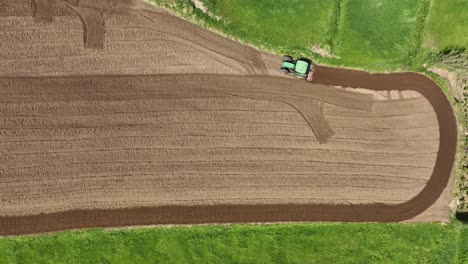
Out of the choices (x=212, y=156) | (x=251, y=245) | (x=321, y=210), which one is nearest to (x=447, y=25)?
(x=321, y=210)

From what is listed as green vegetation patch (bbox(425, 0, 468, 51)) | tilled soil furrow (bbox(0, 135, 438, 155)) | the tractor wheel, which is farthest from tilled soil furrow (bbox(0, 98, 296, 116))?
green vegetation patch (bbox(425, 0, 468, 51))

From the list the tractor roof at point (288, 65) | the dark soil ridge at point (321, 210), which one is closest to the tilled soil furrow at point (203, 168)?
the dark soil ridge at point (321, 210)

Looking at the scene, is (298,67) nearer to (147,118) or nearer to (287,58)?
(287,58)

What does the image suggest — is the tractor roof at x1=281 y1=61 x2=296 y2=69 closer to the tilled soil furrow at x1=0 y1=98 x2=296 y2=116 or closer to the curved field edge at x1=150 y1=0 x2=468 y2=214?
the curved field edge at x1=150 y1=0 x2=468 y2=214

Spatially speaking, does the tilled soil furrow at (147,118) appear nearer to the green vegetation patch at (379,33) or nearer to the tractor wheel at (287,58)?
the tractor wheel at (287,58)

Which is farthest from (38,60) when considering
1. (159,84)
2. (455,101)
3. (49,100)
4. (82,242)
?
(455,101)

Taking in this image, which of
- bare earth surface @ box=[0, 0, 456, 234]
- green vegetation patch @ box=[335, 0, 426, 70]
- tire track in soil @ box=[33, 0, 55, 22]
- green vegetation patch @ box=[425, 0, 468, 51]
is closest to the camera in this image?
tire track in soil @ box=[33, 0, 55, 22]
